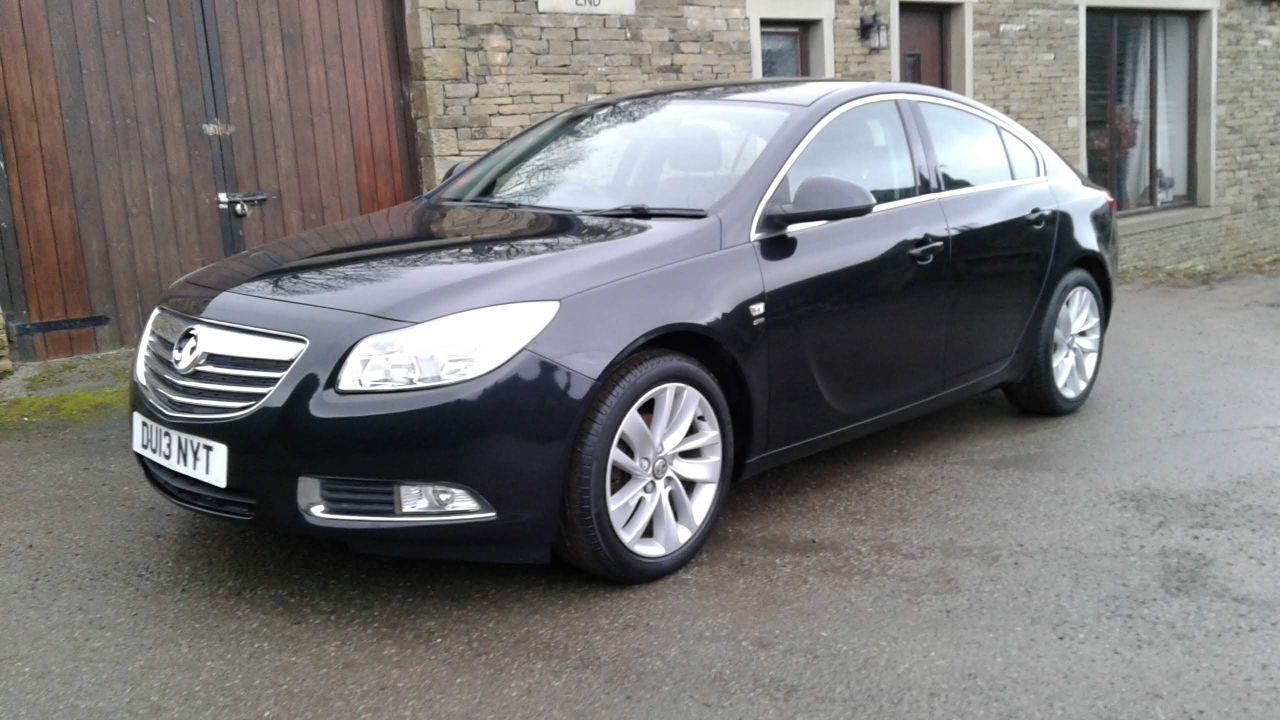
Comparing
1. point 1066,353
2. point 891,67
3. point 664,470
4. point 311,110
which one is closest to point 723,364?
point 664,470

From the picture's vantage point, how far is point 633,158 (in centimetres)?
458

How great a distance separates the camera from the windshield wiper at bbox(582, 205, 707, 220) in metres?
4.13

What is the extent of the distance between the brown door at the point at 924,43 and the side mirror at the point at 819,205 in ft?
25.7

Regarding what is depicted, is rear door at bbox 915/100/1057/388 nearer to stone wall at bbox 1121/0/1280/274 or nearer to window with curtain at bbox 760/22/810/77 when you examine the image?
window with curtain at bbox 760/22/810/77

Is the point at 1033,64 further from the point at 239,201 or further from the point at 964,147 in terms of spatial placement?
the point at 239,201

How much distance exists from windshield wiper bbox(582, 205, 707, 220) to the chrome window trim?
0.68 feet

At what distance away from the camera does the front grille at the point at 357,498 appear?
337cm

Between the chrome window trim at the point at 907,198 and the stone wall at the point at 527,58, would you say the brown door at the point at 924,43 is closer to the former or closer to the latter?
the stone wall at the point at 527,58

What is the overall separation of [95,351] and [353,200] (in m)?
1.90

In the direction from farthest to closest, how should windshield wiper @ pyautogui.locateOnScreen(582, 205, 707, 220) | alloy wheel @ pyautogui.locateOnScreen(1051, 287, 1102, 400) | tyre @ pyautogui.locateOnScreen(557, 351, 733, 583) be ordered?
1. alloy wheel @ pyautogui.locateOnScreen(1051, 287, 1102, 400)
2. windshield wiper @ pyautogui.locateOnScreen(582, 205, 707, 220)
3. tyre @ pyautogui.locateOnScreen(557, 351, 733, 583)

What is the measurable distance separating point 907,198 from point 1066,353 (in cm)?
148

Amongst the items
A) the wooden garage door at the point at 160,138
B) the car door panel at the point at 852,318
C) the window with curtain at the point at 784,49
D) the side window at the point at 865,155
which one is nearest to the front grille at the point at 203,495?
the car door panel at the point at 852,318

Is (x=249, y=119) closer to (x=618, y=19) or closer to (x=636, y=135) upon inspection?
(x=618, y=19)

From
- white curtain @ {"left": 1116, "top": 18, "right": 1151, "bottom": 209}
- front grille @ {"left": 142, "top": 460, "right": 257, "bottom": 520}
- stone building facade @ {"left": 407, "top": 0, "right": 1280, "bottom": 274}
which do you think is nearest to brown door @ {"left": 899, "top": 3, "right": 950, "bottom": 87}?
stone building facade @ {"left": 407, "top": 0, "right": 1280, "bottom": 274}
